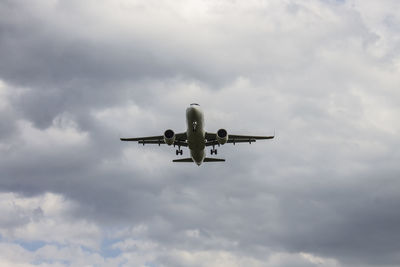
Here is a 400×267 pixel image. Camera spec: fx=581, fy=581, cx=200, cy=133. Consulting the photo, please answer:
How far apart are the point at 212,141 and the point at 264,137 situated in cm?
694

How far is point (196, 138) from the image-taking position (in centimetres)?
6800

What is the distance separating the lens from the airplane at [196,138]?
65.2 meters

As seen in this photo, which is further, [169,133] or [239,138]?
[239,138]

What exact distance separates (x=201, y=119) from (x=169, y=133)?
19.2 feet

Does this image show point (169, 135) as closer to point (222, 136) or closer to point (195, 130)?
point (195, 130)

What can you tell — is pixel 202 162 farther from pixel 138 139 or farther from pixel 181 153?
pixel 138 139

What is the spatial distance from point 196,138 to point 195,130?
2.04 metres

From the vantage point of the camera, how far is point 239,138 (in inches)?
3051

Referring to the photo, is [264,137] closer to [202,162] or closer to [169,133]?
[202,162]

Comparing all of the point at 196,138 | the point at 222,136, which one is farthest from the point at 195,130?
the point at 222,136

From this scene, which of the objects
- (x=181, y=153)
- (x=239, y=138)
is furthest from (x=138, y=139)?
(x=239, y=138)

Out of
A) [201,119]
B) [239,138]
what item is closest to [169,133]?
[201,119]

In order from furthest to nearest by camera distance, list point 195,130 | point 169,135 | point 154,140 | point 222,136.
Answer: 1. point 154,140
2. point 222,136
3. point 169,135
4. point 195,130

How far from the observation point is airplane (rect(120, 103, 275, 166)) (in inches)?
2566
